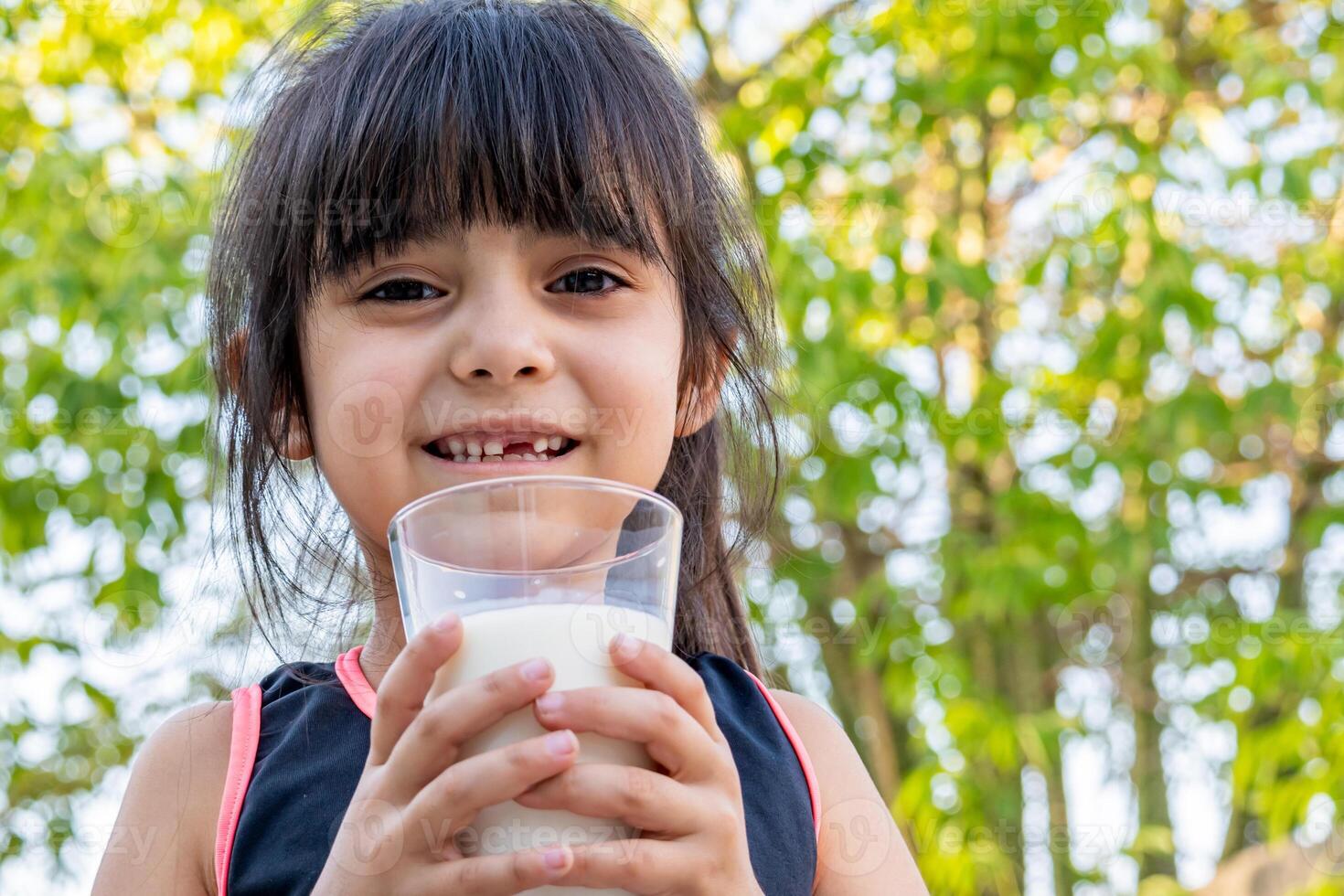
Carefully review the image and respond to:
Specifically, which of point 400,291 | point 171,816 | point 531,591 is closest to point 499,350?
point 400,291

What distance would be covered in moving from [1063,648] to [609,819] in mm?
4402

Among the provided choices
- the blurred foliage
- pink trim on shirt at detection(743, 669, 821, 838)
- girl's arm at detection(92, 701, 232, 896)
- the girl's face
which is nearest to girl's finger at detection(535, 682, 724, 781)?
the girl's face

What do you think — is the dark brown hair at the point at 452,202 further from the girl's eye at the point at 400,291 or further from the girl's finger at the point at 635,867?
the girl's finger at the point at 635,867

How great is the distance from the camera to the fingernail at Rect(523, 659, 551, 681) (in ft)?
3.29

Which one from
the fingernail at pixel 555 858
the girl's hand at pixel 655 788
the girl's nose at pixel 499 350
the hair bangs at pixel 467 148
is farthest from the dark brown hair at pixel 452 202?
the fingernail at pixel 555 858

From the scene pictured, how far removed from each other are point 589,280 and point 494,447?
208 millimetres

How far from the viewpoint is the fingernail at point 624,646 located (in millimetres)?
1039

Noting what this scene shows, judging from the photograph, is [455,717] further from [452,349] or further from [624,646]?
[452,349]

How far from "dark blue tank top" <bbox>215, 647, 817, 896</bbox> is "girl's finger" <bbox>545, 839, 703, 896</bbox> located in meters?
0.44

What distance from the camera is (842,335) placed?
13.0 feet

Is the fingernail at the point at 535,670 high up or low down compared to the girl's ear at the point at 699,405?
down

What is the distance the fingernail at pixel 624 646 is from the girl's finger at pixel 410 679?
0.36 ft

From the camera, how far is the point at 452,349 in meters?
1.37

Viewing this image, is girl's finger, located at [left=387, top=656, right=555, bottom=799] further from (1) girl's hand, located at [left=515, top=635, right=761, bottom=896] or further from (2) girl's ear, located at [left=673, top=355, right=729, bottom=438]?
(2) girl's ear, located at [left=673, top=355, right=729, bottom=438]
